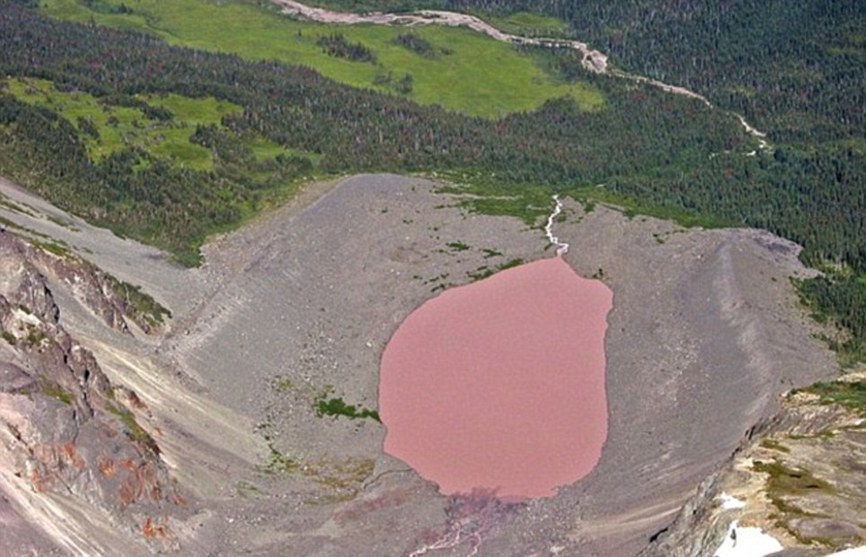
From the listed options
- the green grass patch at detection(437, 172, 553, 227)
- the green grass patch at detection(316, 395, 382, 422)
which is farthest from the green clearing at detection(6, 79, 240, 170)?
the green grass patch at detection(316, 395, 382, 422)

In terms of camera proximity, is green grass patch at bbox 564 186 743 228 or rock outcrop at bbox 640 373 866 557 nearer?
rock outcrop at bbox 640 373 866 557

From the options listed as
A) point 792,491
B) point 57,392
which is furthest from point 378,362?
point 792,491

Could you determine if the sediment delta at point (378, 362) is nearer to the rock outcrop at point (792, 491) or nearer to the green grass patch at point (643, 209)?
the green grass patch at point (643, 209)

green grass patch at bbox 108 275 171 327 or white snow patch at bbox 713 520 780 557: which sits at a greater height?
white snow patch at bbox 713 520 780 557

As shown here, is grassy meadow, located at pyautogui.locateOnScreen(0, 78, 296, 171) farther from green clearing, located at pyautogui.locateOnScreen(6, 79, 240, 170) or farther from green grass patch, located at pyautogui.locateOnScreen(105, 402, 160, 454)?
green grass patch, located at pyautogui.locateOnScreen(105, 402, 160, 454)

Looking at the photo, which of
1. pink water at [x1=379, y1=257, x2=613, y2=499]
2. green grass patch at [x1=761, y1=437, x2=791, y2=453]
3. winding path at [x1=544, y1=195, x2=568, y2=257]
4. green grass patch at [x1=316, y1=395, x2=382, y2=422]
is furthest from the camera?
winding path at [x1=544, y1=195, x2=568, y2=257]
